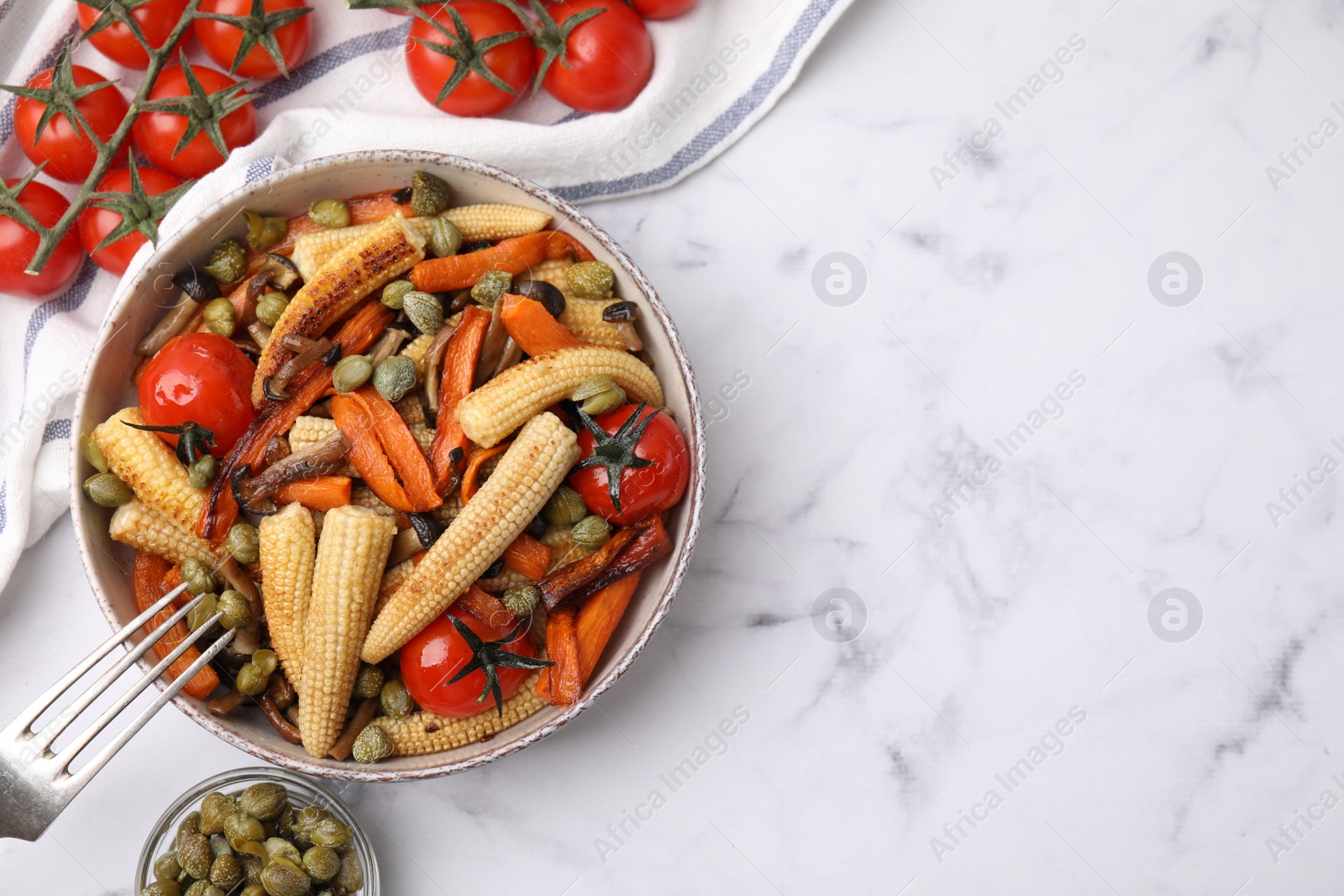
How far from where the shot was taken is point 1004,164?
11.3ft

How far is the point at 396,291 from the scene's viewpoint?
9.05 ft

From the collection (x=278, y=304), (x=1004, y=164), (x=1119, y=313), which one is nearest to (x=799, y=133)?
(x=1004, y=164)

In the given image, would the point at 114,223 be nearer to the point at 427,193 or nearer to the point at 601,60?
the point at 427,193

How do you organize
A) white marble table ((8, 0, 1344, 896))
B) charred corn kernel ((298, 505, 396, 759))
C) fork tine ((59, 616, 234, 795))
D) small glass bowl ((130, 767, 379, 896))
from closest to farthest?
1. fork tine ((59, 616, 234, 795))
2. charred corn kernel ((298, 505, 396, 759))
3. small glass bowl ((130, 767, 379, 896))
4. white marble table ((8, 0, 1344, 896))

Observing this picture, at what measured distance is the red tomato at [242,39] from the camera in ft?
10.2

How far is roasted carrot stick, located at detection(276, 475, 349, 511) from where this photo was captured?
2650 mm

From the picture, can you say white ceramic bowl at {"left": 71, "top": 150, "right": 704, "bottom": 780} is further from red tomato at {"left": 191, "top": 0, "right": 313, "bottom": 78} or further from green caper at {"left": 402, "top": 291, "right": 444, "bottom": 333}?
red tomato at {"left": 191, "top": 0, "right": 313, "bottom": 78}

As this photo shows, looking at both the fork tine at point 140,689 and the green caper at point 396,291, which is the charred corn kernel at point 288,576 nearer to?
the fork tine at point 140,689

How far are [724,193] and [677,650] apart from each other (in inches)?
62.0

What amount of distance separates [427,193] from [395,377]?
1.83ft

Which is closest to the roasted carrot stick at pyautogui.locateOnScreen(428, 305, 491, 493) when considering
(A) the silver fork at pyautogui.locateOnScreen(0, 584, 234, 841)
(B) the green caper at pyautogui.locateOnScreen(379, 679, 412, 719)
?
(B) the green caper at pyautogui.locateOnScreen(379, 679, 412, 719)

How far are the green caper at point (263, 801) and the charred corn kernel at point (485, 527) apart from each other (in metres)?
0.75

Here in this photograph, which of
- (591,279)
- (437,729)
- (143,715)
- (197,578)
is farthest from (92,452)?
(591,279)

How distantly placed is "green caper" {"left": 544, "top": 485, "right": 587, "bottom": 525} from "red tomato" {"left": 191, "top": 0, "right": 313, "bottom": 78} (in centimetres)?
169
